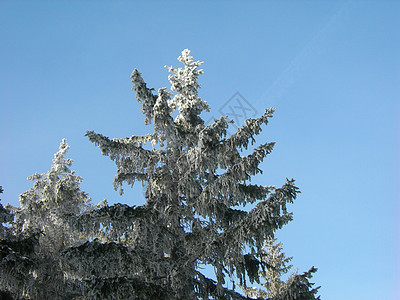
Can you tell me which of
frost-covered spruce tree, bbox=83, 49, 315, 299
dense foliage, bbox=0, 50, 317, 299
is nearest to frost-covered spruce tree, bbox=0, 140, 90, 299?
dense foliage, bbox=0, 50, 317, 299

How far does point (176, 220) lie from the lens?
41.6 ft

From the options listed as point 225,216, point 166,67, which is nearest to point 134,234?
point 225,216

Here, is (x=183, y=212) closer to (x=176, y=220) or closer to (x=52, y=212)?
(x=176, y=220)

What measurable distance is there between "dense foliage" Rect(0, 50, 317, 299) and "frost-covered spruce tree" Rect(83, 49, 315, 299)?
32 millimetres

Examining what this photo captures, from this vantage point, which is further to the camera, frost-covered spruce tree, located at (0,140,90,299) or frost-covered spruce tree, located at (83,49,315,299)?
frost-covered spruce tree, located at (0,140,90,299)

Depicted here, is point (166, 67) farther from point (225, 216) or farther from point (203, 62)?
point (225, 216)

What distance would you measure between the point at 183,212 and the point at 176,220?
342mm

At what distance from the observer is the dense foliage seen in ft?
34.9

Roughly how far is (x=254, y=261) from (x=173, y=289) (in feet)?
8.93

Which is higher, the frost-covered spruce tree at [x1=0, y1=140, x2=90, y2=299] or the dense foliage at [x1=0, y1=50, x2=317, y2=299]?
the frost-covered spruce tree at [x1=0, y1=140, x2=90, y2=299]

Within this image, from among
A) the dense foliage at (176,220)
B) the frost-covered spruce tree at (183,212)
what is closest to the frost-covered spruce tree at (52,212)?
the dense foliage at (176,220)

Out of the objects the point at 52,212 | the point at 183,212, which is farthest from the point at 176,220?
the point at 52,212

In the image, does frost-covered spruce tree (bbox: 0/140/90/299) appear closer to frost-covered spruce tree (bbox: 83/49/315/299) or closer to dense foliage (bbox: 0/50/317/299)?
dense foliage (bbox: 0/50/317/299)

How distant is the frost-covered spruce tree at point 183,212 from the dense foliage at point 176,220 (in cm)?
3
